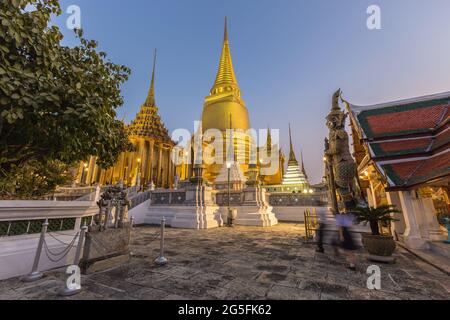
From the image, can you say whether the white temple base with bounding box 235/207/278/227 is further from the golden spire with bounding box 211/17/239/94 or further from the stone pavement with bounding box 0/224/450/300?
the golden spire with bounding box 211/17/239/94

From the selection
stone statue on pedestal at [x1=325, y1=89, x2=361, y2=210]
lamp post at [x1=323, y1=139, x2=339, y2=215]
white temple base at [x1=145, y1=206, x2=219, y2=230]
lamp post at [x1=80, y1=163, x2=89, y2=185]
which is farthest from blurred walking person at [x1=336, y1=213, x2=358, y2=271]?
lamp post at [x1=80, y1=163, x2=89, y2=185]

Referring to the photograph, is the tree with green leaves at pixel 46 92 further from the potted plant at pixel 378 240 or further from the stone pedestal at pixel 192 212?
the stone pedestal at pixel 192 212

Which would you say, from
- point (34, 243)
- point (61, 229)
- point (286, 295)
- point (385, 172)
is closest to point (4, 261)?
point (34, 243)

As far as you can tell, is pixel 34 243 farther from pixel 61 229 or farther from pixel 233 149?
pixel 233 149

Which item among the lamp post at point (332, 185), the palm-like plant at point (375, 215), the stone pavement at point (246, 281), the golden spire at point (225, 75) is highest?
the golden spire at point (225, 75)

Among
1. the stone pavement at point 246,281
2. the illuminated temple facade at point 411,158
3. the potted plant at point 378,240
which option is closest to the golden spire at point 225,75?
the illuminated temple facade at point 411,158

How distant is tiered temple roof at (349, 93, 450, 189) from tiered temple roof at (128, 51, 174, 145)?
103ft

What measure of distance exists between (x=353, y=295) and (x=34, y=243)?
5.87 meters

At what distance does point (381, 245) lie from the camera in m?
4.50

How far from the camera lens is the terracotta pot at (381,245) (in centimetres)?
445

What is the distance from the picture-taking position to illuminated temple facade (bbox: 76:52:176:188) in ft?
101

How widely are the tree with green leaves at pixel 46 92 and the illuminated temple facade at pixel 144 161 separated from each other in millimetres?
25545

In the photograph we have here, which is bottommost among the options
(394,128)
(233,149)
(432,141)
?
(432,141)
